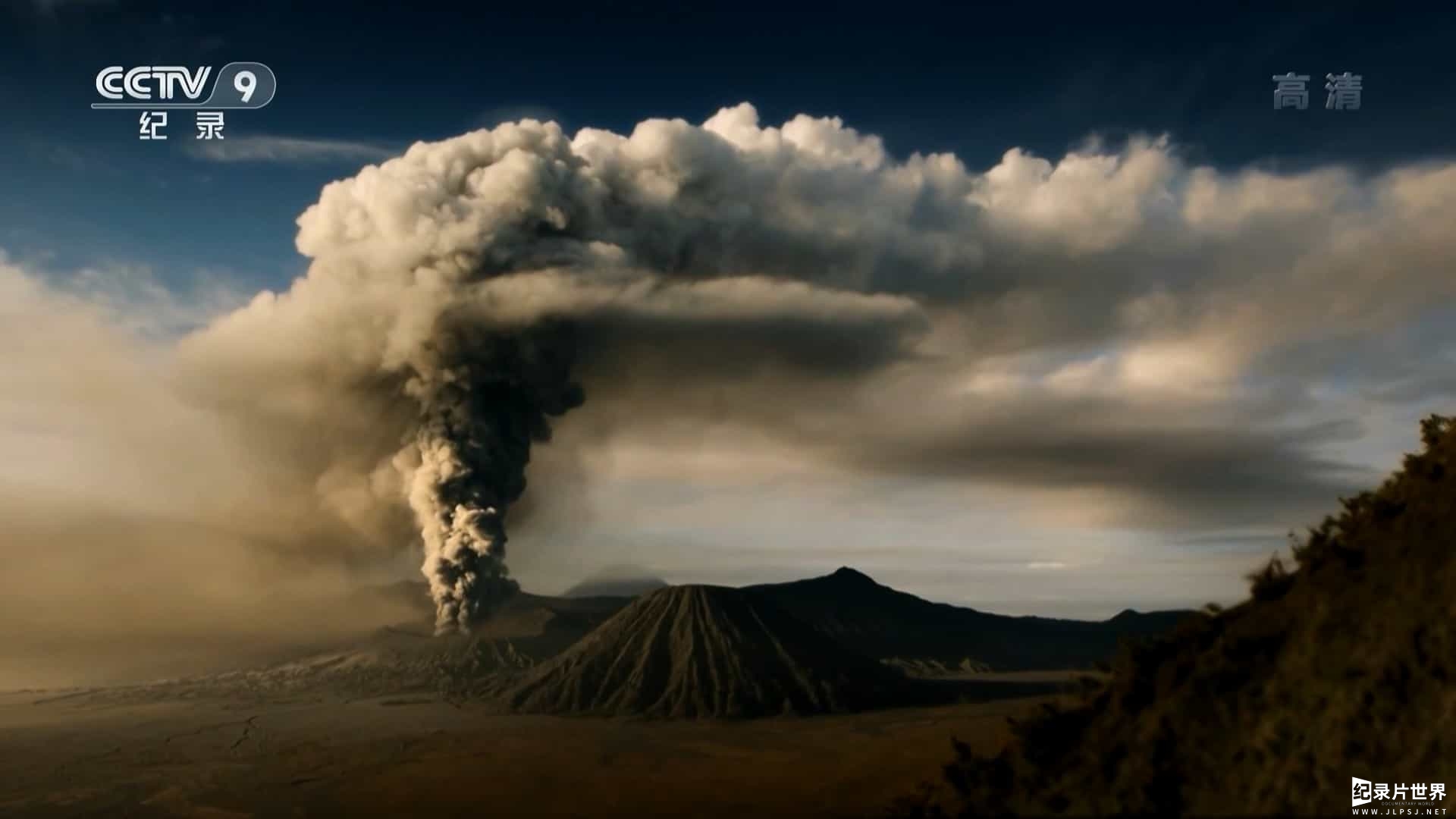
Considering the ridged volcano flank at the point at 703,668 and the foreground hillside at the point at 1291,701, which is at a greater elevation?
the foreground hillside at the point at 1291,701

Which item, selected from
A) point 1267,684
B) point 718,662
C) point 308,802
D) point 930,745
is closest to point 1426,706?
point 1267,684

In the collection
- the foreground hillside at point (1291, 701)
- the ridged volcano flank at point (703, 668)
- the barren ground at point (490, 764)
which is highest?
the foreground hillside at point (1291, 701)

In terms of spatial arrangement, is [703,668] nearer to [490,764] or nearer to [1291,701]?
[490,764]

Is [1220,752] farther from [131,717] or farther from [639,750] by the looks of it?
[131,717]

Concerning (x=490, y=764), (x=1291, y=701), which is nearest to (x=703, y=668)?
(x=490, y=764)

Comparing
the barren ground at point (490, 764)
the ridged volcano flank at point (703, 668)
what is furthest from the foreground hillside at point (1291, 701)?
the ridged volcano flank at point (703, 668)

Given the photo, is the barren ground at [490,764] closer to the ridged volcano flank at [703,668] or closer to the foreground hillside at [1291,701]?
the ridged volcano flank at [703,668]
